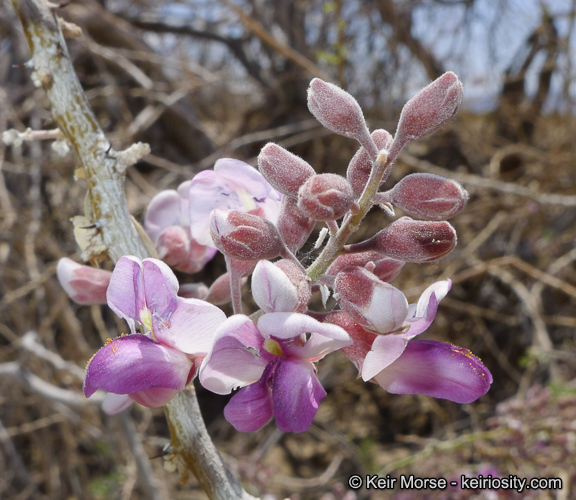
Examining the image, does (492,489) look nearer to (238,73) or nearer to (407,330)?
(407,330)

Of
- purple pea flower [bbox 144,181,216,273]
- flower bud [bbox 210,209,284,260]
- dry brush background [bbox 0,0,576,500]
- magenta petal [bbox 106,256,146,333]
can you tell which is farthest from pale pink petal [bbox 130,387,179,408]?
dry brush background [bbox 0,0,576,500]

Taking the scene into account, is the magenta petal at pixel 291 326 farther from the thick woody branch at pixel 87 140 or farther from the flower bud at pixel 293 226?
the thick woody branch at pixel 87 140

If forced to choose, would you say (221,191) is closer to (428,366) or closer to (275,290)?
(275,290)

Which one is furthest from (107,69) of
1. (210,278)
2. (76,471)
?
(76,471)

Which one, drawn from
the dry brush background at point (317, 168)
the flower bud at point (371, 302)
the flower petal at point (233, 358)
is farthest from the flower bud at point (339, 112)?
the dry brush background at point (317, 168)

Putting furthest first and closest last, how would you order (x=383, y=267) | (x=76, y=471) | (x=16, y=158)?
(x=76, y=471) → (x=16, y=158) → (x=383, y=267)
